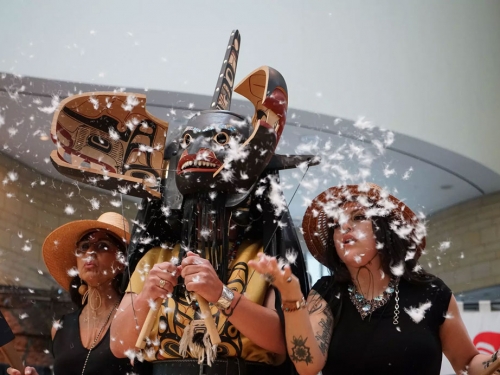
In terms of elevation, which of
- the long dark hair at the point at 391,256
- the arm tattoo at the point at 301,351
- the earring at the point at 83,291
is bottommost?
the arm tattoo at the point at 301,351

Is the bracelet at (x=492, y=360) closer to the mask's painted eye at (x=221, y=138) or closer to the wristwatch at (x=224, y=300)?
the wristwatch at (x=224, y=300)

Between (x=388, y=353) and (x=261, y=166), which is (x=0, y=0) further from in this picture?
(x=388, y=353)

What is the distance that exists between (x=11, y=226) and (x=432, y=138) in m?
1.98

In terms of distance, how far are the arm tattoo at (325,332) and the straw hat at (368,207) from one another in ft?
0.55

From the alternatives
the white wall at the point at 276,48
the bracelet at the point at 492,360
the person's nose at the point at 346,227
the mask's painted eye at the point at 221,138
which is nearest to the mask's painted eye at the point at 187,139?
the mask's painted eye at the point at 221,138

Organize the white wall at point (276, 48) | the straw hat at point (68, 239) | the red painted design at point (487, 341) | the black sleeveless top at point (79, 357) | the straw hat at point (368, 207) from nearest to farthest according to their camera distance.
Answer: the straw hat at point (368, 207)
the black sleeveless top at point (79, 357)
the straw hat at point (68, 239)
the white wall at point (276, 48)
the red painted design at point (487, 341)

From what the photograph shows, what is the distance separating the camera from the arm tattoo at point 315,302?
1495mm

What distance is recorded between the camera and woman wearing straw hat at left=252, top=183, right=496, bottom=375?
1383mm

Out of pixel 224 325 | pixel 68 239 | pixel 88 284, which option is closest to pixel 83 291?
pixel 88 284

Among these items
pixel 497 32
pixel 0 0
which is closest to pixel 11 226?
pixel 0 0

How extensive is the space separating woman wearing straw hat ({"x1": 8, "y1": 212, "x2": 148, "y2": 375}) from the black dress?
593 mm

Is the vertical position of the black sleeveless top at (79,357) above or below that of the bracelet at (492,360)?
below

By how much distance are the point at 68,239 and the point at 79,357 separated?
36cm

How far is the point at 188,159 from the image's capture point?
1.45 meters
